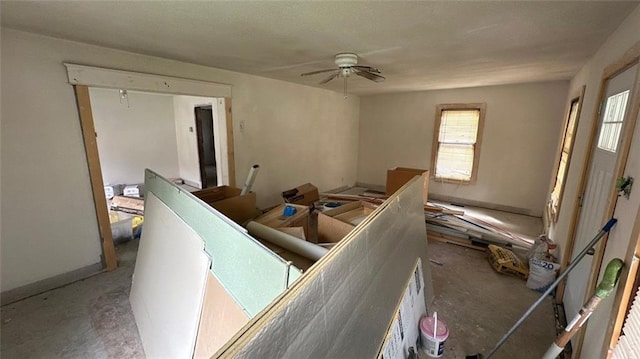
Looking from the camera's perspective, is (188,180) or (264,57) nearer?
(264,57)

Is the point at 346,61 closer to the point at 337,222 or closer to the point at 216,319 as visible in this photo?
the point at 337,222

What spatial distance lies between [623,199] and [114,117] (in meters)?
6.82

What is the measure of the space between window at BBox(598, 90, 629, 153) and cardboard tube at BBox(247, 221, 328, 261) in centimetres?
194

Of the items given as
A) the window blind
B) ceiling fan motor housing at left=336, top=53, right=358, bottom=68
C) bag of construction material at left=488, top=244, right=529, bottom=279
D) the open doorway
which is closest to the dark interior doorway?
the open doorway

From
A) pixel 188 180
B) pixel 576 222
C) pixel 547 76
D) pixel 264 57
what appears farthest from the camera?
pixel 188 180

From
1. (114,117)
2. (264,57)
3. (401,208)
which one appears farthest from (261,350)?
(114,117)

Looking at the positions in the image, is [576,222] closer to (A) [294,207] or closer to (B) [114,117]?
(A) [294,207]

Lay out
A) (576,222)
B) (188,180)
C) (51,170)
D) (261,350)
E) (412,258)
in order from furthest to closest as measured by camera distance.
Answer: (188,180) → (51,170) → (576,222) → (412,258) → (261,350)

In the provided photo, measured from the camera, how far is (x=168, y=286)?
5.71 ft

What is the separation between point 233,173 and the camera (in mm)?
3746

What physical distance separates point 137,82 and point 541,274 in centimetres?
440

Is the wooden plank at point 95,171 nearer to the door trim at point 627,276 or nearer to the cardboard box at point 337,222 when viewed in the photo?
the cardboard box at point 337,222

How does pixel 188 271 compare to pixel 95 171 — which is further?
pixel 95 171

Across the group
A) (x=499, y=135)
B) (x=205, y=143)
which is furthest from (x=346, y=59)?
(x=205, y=143)
